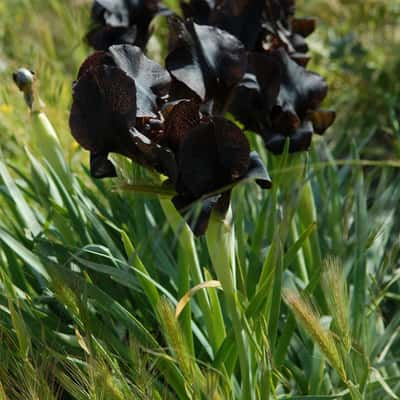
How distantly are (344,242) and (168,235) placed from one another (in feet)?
1.23

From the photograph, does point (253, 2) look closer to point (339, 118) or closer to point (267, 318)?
point (267, 318)

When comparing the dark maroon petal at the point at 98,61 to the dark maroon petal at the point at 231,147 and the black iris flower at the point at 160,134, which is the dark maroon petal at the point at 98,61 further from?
the dark maroon petal at the point at 231,147

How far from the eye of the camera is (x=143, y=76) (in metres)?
0.93

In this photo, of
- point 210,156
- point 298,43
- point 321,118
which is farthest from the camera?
point 298,43

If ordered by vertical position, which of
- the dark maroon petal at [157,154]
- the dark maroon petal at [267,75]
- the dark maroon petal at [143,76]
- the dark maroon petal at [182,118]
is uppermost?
the dark maroon petal at [143,76]

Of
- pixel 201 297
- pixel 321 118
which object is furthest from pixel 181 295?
pixel 321 118

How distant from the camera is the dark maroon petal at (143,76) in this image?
35.7 inches

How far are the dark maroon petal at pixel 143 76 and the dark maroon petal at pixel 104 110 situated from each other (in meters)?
0.03

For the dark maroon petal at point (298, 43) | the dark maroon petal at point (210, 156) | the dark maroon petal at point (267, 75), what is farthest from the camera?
the dark maroon petal at point (298, 43)

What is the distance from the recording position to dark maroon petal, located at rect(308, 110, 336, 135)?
124cm

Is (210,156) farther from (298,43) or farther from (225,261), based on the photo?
(298,43)

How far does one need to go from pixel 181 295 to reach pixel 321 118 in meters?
0.41

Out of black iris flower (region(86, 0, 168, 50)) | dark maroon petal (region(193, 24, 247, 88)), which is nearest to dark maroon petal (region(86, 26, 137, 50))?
black iris flower (region(86, 0, 168, 50))

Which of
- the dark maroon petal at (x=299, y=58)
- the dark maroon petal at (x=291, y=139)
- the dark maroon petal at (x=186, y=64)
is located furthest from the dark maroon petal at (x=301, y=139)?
the dark maroon petal at (x=186, y=64)
